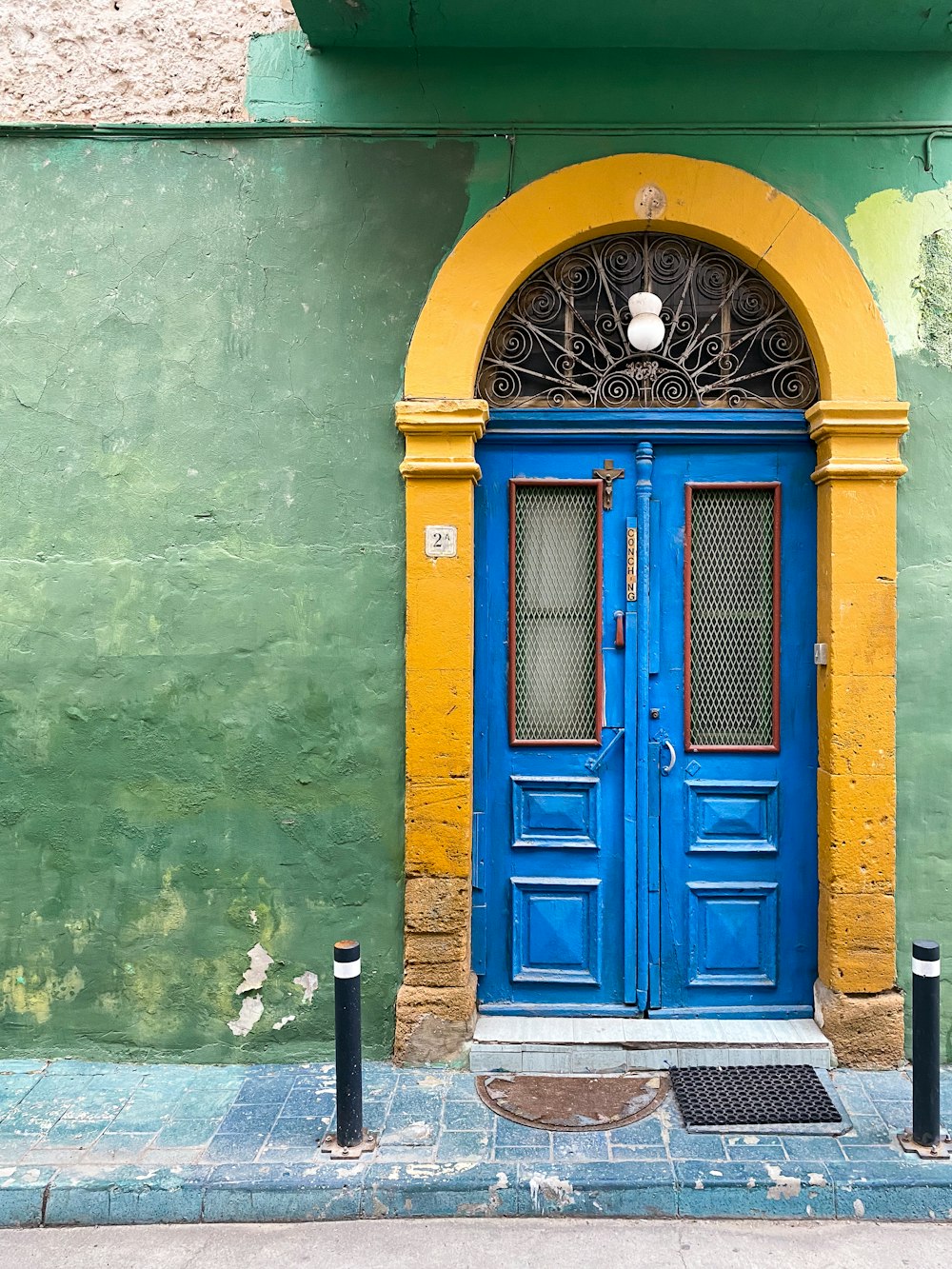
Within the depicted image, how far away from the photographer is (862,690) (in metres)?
4.13

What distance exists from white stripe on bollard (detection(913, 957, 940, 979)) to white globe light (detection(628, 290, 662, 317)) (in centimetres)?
→ 295

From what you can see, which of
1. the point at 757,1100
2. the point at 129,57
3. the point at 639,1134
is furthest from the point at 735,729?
the point at 129,57

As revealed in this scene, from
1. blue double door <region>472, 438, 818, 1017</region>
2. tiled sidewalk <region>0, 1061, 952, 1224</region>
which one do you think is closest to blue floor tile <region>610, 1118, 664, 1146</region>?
tiled sidewalk <region>0, 1061, 952, 1224</region>

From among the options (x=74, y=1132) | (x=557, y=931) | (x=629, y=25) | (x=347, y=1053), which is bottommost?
(x=74, y=1132)

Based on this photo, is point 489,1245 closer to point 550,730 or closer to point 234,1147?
point 234,1147

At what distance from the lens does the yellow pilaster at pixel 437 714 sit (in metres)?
4.15

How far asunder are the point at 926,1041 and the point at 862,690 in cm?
146

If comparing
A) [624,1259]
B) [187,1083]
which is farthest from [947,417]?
[187,1083]

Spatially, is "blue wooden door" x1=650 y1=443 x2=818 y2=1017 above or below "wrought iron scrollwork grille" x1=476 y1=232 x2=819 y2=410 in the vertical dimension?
below

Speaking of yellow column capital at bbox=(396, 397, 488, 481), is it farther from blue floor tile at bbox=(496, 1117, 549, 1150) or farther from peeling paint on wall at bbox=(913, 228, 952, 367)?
blue floor tile at bbox=(496, 1117, 549, 1150)

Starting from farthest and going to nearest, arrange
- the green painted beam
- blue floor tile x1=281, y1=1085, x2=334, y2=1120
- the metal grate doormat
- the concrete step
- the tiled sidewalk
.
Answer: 1. the concrete step
2. the green painted beam
3. blue floor tile x1=281, y1=1085, x2=334, y2=1120
4. the metal grate doormat
5. the tiled sidewalk

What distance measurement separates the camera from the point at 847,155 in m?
4.23

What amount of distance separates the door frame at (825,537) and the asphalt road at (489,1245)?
3.21 ft

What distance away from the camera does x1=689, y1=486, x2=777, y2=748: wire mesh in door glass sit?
4402 mm
